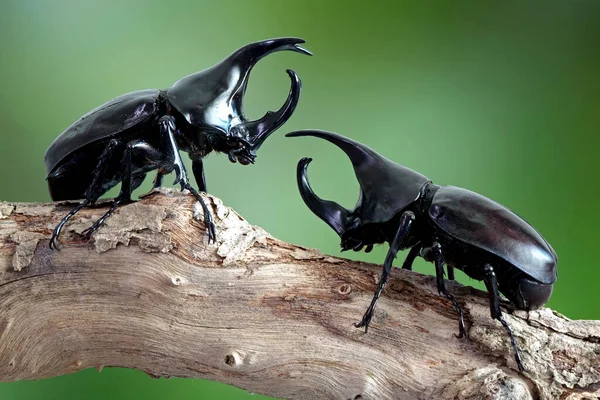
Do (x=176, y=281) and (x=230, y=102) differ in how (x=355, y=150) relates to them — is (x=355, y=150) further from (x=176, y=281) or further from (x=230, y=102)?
(x=176, y=281)

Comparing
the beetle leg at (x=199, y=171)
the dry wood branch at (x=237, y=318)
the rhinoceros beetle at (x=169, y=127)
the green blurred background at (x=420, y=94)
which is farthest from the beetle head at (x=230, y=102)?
the green blurred background at (x=420, y=94)

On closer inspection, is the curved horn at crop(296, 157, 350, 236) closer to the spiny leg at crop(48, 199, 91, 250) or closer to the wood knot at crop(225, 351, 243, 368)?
the wood knot at crop(225, 351, 243, 368)

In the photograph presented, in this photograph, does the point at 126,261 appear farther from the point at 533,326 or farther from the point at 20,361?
the point at 533,326

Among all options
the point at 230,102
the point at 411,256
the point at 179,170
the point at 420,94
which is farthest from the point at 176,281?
the point at 420,94

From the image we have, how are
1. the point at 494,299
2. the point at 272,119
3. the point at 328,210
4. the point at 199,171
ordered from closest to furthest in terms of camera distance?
the point at 494,299
the point at 328,210
the point at 272,119
the point at 199,171

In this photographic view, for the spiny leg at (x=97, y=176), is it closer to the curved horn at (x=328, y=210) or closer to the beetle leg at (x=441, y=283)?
the curved horn at (x=328, y=210)

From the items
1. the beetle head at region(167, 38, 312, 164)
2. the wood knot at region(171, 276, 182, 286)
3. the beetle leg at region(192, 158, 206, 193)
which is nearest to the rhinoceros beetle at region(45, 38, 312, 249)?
the beetle head at region(167, 38, 312, 164)
